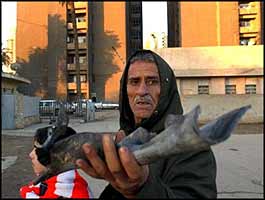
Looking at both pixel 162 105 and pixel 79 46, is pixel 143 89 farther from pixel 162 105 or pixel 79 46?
pixel 79 46

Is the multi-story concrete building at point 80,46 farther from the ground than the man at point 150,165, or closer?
farther from the ground

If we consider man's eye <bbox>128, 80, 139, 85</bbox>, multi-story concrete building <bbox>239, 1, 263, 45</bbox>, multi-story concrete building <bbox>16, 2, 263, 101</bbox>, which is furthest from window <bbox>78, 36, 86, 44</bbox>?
man's eye <bbox>128, 80, 139, 85</bbox>

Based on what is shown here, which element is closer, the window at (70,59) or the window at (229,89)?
the window at (229,89)

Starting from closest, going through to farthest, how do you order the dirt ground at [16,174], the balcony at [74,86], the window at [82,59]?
the dirt ground at [16,174] < the balcony at [74,86] < the window at [82,59]

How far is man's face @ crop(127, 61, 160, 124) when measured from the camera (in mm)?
1633

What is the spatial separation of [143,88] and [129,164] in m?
0.80

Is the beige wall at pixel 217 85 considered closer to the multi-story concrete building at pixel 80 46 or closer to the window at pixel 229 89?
the window at pixel 229 89

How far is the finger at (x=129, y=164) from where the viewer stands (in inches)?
35.1

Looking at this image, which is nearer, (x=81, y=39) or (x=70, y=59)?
(x=81, y=39)

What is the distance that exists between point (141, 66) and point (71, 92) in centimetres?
4423

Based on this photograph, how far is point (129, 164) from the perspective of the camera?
91 cm

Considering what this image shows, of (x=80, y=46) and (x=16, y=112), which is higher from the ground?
(x=80, y=46)

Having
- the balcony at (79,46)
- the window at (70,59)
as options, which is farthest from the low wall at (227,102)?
the window at (70,59)

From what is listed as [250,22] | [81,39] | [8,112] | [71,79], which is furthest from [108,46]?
[8,112]
